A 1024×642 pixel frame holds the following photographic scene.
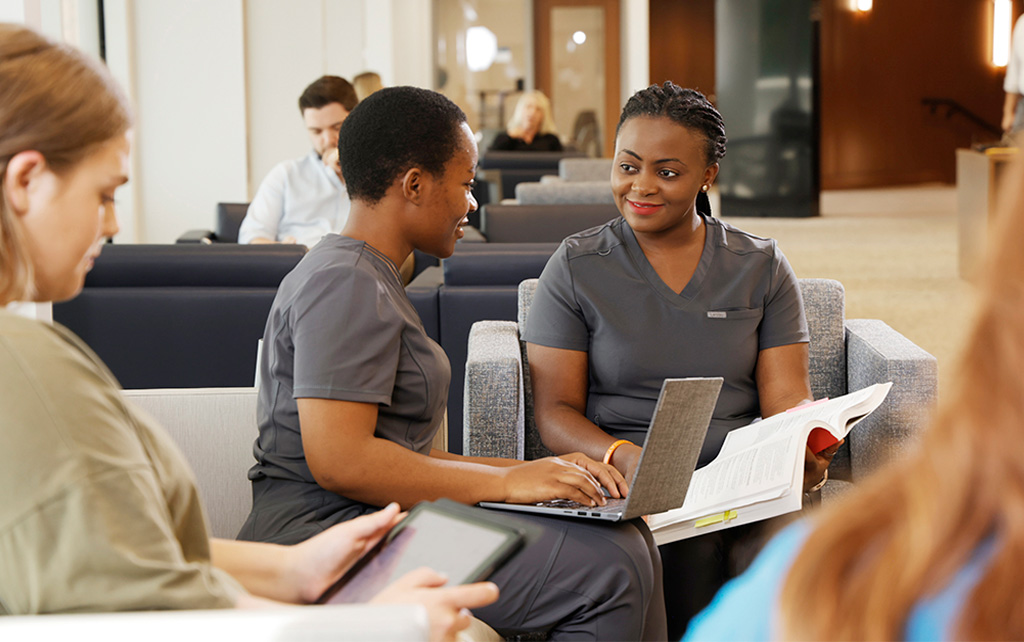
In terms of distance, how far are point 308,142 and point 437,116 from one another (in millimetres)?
7037

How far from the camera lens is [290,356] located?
149 cm

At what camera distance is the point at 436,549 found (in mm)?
1074

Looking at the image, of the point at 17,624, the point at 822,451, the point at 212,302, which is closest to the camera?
the point at 17,624

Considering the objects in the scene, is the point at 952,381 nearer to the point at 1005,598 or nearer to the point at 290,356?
the point at 1005,598

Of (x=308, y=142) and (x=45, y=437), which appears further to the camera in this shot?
(x=308, y=142)

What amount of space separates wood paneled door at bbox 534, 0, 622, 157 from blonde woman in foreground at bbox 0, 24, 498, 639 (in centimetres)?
1475

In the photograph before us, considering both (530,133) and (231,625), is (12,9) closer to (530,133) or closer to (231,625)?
(231,625)

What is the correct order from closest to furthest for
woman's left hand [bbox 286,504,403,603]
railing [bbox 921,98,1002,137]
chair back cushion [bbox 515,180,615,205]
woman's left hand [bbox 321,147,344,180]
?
woman's left hand [bbox 286,504,403,603], woman's left hand [bbox 321,147,344,180], chair back cushion [bbox 515,180,615,205], railing [bbox 921,98,1002,137]

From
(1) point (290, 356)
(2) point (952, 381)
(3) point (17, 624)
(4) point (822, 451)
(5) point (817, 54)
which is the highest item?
(5) point (817, 54)

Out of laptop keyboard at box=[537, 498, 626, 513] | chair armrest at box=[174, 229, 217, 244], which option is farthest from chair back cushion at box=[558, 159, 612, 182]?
laptop keyboard at box=[537, 498, 626, 513]

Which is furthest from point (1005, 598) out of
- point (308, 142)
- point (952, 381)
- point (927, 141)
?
point (927, 141)

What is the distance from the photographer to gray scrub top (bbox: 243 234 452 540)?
1.42 meters

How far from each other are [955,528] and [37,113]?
788 millimetres

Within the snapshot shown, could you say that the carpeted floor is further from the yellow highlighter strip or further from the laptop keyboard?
the laptop keyboard
